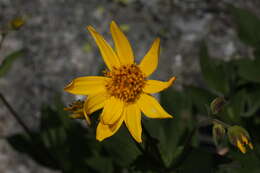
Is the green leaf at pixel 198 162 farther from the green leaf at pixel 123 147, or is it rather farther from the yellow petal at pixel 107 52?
the yellow petal at pixel 107 52

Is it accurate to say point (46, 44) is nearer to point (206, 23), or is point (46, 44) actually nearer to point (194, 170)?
point (206, 23)

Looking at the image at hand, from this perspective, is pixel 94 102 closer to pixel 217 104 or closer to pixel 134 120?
pixel 134 120

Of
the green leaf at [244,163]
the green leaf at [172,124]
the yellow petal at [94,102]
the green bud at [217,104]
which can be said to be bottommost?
the green leaf at [244,163]

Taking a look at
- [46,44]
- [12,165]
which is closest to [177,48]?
[46,44]

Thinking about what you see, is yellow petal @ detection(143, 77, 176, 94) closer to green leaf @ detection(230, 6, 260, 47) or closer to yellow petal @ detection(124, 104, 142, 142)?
yellow petal @ detection(124, 104, 142, 142)

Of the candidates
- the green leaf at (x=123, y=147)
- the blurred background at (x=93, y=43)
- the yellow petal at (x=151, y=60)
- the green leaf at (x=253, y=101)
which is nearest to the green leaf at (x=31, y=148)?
the blurred background at (x=93, y=43)

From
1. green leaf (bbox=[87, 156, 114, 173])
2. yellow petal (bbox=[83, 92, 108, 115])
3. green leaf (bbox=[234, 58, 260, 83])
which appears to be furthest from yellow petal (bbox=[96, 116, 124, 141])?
green leaf (bbox=[234, 58, 260, 83])

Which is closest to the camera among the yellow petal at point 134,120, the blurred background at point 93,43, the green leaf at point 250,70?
the yellow petal at point 134,120

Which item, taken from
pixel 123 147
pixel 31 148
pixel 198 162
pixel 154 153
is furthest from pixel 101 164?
pixel 198 162

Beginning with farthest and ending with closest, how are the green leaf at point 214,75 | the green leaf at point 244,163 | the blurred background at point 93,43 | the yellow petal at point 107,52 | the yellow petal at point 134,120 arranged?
the blurred background at point 93,43 < the green leaf at point 214,75 < the green leaf at point 244,163 < the yellow petal at point 107,52 < the yellow petal at point 134,120
